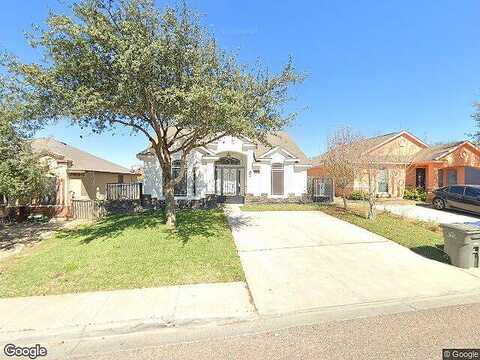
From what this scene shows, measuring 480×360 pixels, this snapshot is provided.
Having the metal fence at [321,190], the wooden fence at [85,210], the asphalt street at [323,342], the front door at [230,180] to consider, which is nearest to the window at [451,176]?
the metal fence at [321,190]

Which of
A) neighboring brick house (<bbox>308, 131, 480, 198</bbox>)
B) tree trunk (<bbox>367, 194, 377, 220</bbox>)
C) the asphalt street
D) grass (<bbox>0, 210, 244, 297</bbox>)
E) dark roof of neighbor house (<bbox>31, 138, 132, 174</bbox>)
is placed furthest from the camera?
neighboring brick house (<bbox>308, 131, 480, 198</bbox>)

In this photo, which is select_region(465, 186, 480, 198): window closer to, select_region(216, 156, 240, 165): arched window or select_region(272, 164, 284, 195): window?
select_region(272, 164, 284, 195): window

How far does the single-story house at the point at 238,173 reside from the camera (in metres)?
18.0

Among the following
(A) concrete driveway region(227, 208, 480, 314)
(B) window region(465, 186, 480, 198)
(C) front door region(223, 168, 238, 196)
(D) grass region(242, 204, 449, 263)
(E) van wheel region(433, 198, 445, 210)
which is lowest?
(A) concrete driveway region(227, 208, 480, 314)

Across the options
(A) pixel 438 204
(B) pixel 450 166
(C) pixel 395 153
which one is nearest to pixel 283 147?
(A) pixel 438 204

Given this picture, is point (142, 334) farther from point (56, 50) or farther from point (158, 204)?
point (158, 204)

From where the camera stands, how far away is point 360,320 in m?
4.22

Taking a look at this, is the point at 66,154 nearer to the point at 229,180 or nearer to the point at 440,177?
the point at 229,180

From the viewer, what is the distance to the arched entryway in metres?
19.4

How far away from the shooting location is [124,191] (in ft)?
56.7

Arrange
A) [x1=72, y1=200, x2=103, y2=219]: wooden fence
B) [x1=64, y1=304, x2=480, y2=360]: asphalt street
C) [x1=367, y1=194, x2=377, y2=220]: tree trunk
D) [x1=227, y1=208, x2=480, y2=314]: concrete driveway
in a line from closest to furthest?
[x1=64, y1=304, x2=480, y2=360]: asphalt street, [x1=227, y1=208, x2=480, y2=314]: concrete driveway, [x1=367, y1=194, x2=377, y2=220]: tree trunk, [x1=72, y1=200, x2=103, y2=219]: wooden fence

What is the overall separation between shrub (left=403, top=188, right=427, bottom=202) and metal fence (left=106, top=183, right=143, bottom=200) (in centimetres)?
1956

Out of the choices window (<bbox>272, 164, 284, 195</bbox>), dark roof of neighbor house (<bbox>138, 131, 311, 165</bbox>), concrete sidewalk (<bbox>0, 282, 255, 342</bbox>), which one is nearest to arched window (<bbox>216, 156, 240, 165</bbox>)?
dark roof of neighbor house (<bbox>138, 131, 311, 165</bbox>)

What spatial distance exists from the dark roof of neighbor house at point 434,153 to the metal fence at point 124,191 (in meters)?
21.6
